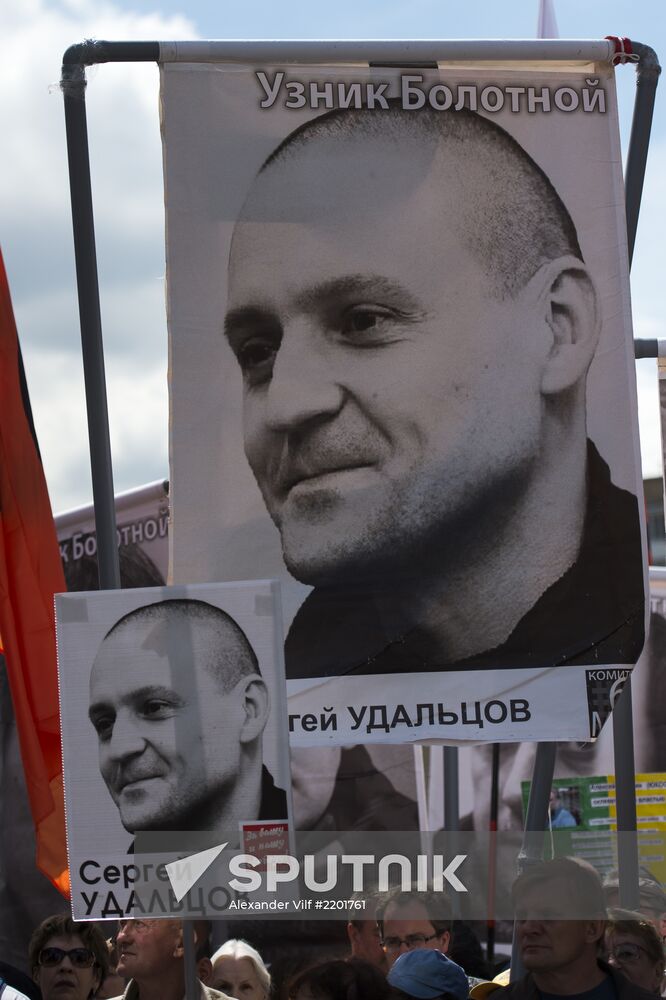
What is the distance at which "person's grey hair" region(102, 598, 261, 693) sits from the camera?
3.39 m

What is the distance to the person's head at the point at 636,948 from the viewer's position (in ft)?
13.2

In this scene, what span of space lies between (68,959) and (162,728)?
1526mm

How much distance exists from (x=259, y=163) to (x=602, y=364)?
1158mm

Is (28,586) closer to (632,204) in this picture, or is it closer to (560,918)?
(560,918)

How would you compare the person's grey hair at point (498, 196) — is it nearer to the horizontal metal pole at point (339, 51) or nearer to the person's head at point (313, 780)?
the horizontal metal pole at point (339, 51)

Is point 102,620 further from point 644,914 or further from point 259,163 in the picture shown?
point 644,914

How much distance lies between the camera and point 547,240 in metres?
4.27

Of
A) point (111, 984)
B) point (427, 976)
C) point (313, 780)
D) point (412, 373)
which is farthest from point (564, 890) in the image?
point (313, 780)

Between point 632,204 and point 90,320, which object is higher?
point 632,204

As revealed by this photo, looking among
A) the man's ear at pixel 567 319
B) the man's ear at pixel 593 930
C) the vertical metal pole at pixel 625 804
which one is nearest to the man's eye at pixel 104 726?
the man's ear at pixel 593 930

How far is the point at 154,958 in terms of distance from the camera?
12.4 feet

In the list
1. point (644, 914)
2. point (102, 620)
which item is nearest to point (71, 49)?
point (102, 620)

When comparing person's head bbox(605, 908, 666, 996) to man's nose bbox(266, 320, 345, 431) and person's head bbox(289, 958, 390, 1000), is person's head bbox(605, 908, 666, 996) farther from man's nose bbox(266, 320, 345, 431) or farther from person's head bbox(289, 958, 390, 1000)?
man's nose bbox(266, 320, 345, 431)

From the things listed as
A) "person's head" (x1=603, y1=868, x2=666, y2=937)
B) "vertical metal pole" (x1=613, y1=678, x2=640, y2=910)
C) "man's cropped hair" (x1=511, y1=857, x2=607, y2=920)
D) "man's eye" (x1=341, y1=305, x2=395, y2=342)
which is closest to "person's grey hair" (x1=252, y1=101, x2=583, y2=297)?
"man's eye" (x1=341, y1=305, x2=395, y2=342)
